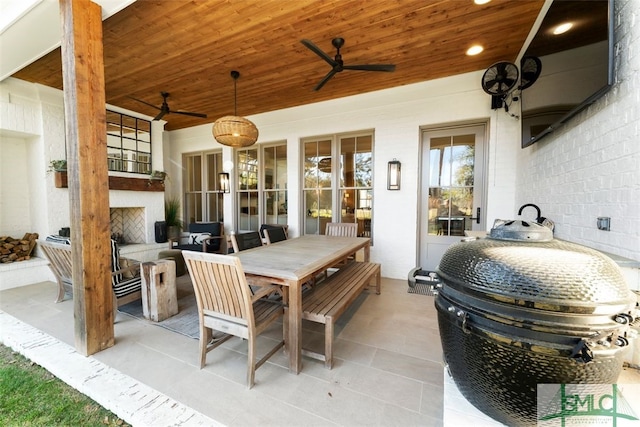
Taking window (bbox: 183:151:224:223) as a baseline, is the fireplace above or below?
below

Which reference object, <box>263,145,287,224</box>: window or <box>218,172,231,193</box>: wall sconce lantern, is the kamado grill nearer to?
<box>263,145,287,224</box>: window

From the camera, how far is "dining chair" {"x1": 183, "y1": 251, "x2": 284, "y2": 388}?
5.42ft

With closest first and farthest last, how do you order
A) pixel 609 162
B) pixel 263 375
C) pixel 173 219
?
pixel 609 162, pixel 263 375, pixel 173 219

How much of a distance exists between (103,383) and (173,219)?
15.8 ft

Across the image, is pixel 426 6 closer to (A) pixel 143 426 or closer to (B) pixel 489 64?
(B) pixel 489 64

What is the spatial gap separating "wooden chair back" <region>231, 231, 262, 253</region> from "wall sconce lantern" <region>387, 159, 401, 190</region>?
230 cm

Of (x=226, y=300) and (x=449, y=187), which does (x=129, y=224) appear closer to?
(x=226, y=300)

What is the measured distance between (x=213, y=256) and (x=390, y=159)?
3.36m

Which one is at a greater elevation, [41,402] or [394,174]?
[394,174]

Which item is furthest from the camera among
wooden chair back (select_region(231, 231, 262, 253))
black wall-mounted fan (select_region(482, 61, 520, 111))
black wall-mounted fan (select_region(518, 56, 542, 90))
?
black wall-mounted fan (select_region(482, 61, 520, 111))

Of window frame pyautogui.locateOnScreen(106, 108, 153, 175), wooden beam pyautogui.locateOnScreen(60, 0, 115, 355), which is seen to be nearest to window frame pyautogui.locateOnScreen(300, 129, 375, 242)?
wooden beam pyautogui.locateOnScreen(60, 0, 115, 355)

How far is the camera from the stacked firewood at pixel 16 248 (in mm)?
3764

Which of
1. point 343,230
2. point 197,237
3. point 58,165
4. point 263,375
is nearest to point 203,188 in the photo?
point 197,237

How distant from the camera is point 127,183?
4.83 meters
